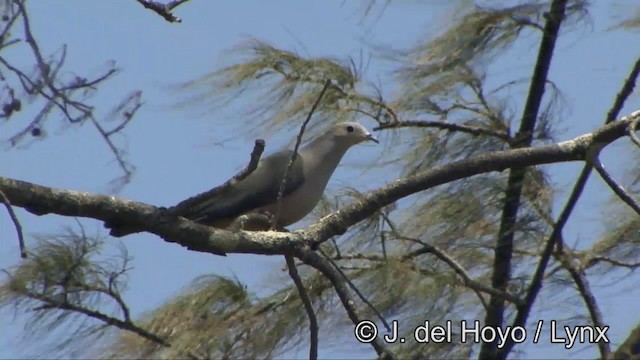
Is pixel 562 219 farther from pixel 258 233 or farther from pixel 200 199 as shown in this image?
pixel 200 199

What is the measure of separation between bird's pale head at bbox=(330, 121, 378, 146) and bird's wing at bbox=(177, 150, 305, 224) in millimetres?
98

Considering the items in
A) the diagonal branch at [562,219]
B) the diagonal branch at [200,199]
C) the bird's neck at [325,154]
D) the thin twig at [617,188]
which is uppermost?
the bird's neck at [325,154]

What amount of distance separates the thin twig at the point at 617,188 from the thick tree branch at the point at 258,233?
0.08m

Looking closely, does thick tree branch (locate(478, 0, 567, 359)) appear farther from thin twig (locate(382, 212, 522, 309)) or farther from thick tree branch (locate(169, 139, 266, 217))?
thick tree branch (locate(169, 139, 266, 217))

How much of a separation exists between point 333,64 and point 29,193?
1112mm

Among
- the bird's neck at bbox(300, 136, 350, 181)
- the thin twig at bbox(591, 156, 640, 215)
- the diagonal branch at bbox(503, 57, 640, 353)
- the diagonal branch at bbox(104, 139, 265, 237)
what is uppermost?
the bird's neck at bbox(300, 136, 350, 181)

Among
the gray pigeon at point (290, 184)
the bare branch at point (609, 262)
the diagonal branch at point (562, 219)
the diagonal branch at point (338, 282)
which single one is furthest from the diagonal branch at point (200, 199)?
the bare branch at point (609, 262)

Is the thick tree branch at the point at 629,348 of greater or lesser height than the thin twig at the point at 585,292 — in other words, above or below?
below

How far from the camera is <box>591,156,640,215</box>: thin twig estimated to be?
6.44 feet

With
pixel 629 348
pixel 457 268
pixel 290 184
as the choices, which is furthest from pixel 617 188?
pixel 290 184

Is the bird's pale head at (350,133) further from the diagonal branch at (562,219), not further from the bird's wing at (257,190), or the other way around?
the diagonal branch at (562,219)

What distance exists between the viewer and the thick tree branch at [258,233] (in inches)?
70.8

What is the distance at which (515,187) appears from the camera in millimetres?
2627

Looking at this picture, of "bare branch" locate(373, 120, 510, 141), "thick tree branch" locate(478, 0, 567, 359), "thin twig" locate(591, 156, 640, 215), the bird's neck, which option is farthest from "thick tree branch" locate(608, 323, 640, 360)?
the bird's neck
